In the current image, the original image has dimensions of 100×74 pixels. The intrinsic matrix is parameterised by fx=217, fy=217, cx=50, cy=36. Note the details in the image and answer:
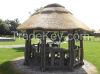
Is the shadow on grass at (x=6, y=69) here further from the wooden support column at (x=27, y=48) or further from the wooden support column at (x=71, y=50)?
the wooden support column at (x=71, y=50)

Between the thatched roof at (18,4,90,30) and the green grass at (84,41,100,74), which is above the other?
the thatched roof at (18,4,90,30)

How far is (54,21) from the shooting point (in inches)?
523

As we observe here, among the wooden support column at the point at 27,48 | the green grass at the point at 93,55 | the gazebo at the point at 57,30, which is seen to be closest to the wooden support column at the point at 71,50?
the gazebo at the point at 57,30

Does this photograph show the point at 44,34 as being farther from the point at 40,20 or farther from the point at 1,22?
the point at 1,22

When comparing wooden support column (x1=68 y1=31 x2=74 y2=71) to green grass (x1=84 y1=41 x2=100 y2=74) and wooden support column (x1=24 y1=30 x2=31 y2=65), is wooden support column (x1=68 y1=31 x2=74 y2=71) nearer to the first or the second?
green grass (x1=84 y1=41 x2=100 y2=74)

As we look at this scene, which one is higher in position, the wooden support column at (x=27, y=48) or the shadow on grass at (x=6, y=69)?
the wooden support column at (x=27, y=48)

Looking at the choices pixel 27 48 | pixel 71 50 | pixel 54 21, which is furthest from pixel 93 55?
pixel 54 21

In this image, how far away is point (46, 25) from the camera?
1272 cm

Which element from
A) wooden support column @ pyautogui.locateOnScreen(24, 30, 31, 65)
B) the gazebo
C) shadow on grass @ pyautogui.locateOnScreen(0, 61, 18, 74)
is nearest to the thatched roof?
the gazebo

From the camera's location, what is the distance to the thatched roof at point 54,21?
1266 cm

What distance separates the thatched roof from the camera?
12664 mm

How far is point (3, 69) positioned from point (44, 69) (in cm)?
300

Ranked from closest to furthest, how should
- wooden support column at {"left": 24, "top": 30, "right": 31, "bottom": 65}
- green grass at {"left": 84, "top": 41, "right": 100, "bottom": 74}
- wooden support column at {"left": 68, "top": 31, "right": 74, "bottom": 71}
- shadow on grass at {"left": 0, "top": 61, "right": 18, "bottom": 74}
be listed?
wooden support column at {"left": 68, "top": 31, "right": 74, "bottom": 71} → shadow on grass at {"left": 0, "top": 61, "right": 18, "bottom": 74} → wooden support column at {"left": 24, "top": 30, "right": 31, "bottom": 65} → green grass at {"left": 84, "top": 41, "right": 100, "bottom": 74}

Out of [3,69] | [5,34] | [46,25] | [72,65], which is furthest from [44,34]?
[5,34]
